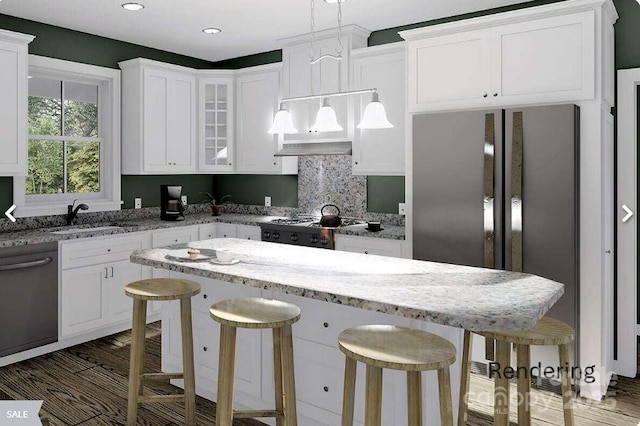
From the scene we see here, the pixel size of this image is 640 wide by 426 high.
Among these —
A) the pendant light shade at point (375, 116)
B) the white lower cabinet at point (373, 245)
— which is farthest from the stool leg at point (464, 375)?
the white lower cabinet at point (373, 245)

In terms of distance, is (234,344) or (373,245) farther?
(373,245)

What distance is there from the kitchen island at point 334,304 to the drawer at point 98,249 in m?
1.31

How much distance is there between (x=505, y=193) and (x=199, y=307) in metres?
2.06

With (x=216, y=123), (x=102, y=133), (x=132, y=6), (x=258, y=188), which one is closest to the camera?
(x=132, y=6)

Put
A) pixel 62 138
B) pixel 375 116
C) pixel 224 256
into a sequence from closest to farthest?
1. pixel 224 256
2. pixel 375 116
3. pixel 62 138

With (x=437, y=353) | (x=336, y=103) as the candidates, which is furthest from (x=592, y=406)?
(x=336, y=103)

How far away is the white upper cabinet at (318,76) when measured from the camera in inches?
186

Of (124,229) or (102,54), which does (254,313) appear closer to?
(124,229)

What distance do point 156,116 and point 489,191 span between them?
10.9 ft

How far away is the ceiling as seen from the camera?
4.12 m

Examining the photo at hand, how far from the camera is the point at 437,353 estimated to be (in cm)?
185

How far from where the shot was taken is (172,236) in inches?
195

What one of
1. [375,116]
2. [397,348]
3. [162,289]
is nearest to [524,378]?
[397,348]

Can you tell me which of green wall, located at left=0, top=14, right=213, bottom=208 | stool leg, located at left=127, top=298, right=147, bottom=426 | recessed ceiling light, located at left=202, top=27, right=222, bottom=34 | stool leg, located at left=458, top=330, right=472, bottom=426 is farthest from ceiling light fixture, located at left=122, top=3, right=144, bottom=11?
stool leg, located at left=458, top=330, right=472, bottom=426
